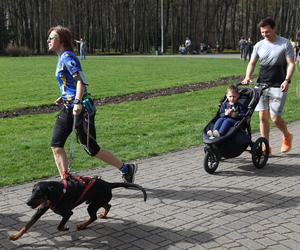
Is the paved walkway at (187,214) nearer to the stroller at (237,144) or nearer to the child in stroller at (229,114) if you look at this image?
the stroller at (237,144)

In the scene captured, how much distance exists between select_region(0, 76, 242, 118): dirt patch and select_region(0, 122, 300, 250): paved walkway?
7023mm

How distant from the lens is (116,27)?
77938 millimetres

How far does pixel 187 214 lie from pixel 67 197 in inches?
55.3

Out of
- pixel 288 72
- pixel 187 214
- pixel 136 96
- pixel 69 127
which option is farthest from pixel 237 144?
pixel 136 96

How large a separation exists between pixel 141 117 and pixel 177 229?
24.4ft

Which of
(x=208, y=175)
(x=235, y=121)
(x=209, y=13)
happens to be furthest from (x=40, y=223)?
(x=209, y=13)

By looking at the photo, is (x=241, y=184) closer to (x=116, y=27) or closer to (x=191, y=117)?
(x=191, y=117)

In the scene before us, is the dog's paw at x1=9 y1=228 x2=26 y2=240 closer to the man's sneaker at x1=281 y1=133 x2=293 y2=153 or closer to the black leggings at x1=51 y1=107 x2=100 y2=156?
the black leggings at x1=51 y1=107 x2=100 y2=156

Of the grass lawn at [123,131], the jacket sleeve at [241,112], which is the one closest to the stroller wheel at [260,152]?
the jacket sleeve at [241,112]

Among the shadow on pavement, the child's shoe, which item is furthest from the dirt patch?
the shadow on pavement

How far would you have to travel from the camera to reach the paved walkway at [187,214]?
452 centimetres

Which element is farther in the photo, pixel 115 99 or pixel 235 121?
pixel 115 99

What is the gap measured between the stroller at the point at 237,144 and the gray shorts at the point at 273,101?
34 cm

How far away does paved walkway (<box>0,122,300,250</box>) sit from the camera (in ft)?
14.8
